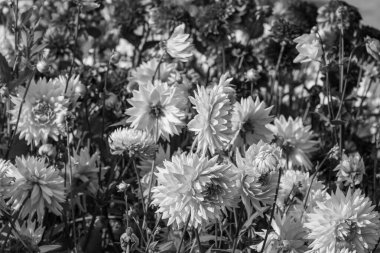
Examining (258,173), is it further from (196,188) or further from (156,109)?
(156,109)

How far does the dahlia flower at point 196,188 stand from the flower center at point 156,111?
0.45 metres

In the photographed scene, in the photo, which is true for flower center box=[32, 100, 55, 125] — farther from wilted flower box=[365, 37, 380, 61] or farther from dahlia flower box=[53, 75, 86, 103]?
wilted flower box=[365, 37, 380, 61]

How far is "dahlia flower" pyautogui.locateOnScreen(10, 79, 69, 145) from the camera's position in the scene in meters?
2.53

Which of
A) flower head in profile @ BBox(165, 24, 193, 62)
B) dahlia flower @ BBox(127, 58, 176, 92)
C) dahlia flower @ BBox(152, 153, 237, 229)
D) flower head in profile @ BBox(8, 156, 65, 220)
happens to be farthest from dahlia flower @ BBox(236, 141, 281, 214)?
dahlia flower @ BBox(127, 58, 176, 92)

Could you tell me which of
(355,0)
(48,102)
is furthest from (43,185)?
(355,0)

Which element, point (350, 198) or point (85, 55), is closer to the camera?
point (350, 198)

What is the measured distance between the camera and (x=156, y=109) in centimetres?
233

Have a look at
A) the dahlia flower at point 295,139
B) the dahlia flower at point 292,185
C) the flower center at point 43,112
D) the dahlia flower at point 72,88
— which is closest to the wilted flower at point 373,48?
the dahlia flower at point 295,139

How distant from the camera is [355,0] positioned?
9.59m

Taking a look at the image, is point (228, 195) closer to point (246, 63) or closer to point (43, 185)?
point (43, 185)

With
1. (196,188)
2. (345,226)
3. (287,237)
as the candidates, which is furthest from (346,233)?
(196,188)

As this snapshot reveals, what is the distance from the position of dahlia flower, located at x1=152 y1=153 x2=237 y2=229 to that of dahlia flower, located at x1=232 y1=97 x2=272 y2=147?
0.35 metres

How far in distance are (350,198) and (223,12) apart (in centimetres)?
189

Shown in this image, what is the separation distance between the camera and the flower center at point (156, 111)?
7.63 feet
